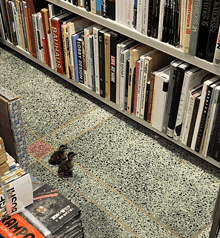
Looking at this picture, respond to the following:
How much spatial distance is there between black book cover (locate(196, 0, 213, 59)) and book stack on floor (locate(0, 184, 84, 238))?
0.88 m

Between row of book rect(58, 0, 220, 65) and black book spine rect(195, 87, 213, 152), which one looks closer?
row of book rect(58, 0, 220, 65)

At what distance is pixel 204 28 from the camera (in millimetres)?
1671

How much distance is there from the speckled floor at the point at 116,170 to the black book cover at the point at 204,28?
0.63m

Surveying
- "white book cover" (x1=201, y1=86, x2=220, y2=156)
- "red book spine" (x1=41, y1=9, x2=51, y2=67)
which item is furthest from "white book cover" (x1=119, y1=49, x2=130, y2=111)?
"red book spine" (x1=41, y1=9, x2=51, y2=67)

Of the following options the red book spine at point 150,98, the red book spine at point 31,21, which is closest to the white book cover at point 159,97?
the red book spine at point 150,98

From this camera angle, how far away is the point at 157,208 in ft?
5.97

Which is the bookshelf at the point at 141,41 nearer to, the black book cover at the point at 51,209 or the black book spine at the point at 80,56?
the black book spine at the point at 80,56

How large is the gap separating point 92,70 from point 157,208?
96cm

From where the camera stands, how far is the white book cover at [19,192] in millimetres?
1395

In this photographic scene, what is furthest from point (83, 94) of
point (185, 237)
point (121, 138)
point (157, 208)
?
point (185, 237)

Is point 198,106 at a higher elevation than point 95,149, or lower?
higher

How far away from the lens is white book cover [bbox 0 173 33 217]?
1395 millimetres

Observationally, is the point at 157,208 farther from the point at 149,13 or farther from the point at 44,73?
the point at 44,73

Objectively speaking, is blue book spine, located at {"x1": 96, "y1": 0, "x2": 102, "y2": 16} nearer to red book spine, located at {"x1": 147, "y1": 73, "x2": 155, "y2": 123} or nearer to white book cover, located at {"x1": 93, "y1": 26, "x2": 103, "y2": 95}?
white book cover, located at {"x1": 93, "y1": 26, "x2": 103, "y2": 95}
